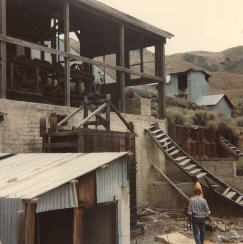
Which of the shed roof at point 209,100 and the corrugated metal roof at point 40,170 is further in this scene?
the shed roof at point 209,100

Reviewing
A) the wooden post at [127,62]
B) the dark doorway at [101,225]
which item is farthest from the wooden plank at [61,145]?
the wooden post at [127,62]

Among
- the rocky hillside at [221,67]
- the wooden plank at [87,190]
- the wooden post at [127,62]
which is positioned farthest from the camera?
the rocky hillside at [221,67]

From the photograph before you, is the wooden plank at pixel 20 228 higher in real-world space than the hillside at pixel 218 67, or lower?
lower

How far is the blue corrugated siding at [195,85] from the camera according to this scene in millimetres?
49250

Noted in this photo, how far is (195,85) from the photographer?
4975 centimetres

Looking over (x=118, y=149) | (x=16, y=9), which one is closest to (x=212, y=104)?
(x=16, y=9)

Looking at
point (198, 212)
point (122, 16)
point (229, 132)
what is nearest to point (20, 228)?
point (198, 212)

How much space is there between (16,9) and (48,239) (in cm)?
1130

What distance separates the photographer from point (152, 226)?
13.4 meters

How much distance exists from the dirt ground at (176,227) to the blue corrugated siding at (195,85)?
114 ft

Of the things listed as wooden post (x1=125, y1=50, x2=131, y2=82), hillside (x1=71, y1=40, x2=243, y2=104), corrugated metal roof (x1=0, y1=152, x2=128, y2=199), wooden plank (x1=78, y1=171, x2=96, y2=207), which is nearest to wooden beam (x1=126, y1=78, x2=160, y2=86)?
wooden post (x1=125, y1=50, x2=131, y2=82)

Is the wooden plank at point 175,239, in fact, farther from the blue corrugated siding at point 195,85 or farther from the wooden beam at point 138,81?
the blue corrugated siding at point 195,85

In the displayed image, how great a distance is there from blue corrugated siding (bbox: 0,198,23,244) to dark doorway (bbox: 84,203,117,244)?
3.27m

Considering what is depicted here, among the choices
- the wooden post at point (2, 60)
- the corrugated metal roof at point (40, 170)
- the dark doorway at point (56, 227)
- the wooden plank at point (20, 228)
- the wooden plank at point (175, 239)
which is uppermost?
the wooden post at point (2, 60)
